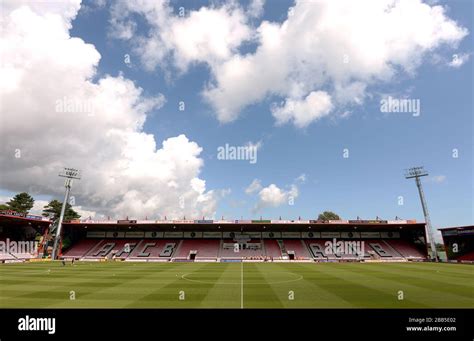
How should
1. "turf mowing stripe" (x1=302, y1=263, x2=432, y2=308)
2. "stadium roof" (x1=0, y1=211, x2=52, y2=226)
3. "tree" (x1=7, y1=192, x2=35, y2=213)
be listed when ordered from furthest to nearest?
"tree" (x1=7, y1=192, x2=35, y2=213) → "stadium roof" (x1=0, y1=211, x2=52, y2=226) → "turf mowing stripe" (x1=302, y1=263, x2=432, y2=308)

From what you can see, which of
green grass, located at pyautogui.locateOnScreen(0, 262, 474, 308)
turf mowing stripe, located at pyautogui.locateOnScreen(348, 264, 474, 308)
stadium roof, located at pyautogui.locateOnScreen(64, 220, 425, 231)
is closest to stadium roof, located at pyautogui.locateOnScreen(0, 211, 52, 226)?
stadium roof, located at pyautogui.locateOnScreen(64, 220, 425, 231)

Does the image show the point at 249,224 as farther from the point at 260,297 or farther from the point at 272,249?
the point at 260,297

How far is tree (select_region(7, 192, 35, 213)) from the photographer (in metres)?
98.8

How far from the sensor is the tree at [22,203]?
98.8 metres

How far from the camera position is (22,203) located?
102 metres

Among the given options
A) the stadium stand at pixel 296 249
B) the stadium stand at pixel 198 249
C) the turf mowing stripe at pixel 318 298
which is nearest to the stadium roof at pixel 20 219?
the stadium stand at pixel 198 249

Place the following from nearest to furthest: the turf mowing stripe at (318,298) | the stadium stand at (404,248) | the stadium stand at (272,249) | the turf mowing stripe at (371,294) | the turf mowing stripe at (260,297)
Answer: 1. the turf mowing stripe at (318,298)
2. the turf mowing stripe at (260,297)
3. the turf mowing stripe at (371,294)
4. the stadium stand at (404,248)
5. the stadium stand at (272,249)

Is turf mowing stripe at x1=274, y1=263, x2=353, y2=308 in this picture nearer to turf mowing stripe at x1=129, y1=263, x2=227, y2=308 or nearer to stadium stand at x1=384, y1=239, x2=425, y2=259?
turf mowing stripe at x1=129, y1=263, x2=227, y2=308

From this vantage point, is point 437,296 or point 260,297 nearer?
point 260,297

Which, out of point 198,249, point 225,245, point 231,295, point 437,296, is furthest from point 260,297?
point 225,245

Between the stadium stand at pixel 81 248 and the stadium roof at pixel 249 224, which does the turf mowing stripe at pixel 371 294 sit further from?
the stadium stand at pixel 81 248
